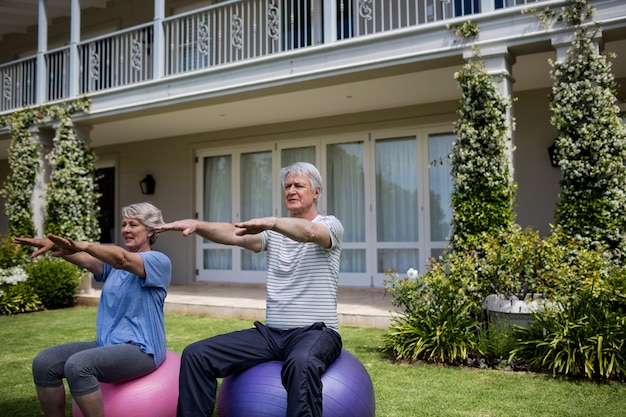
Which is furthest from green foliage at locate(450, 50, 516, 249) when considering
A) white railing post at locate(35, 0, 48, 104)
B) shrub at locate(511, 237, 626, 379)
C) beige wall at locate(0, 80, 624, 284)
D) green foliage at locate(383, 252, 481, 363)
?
white railing post at locate(35, 0, 48, 104)

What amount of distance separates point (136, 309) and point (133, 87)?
6436 mm

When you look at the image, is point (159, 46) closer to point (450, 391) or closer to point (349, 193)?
point (349, 193)

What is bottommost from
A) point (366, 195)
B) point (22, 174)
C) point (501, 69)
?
point (366, 195)

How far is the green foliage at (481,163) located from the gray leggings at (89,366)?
12.6 feet

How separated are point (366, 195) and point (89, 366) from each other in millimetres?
6913

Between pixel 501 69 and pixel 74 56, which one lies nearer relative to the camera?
pixel 501 69

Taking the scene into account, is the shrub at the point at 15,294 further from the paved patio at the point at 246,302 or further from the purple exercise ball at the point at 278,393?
the purple exercise ball at the point at 278,393

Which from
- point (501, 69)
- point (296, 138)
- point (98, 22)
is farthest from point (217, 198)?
point (501, 69)

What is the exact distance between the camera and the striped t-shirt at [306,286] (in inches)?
109

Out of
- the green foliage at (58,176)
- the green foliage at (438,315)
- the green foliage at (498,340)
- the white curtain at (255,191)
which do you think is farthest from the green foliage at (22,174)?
the green foliage at (498,340)

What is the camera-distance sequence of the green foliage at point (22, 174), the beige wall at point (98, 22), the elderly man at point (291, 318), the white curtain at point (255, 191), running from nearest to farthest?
the elderly man at point (291, 318) → the green foliage at point (22, 174) → the white curtain at point (255, 191) → the beige wall at point (98, 22)

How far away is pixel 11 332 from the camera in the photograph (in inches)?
262

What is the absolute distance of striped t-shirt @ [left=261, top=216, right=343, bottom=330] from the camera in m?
2.78

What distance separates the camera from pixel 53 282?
8.49 metres
